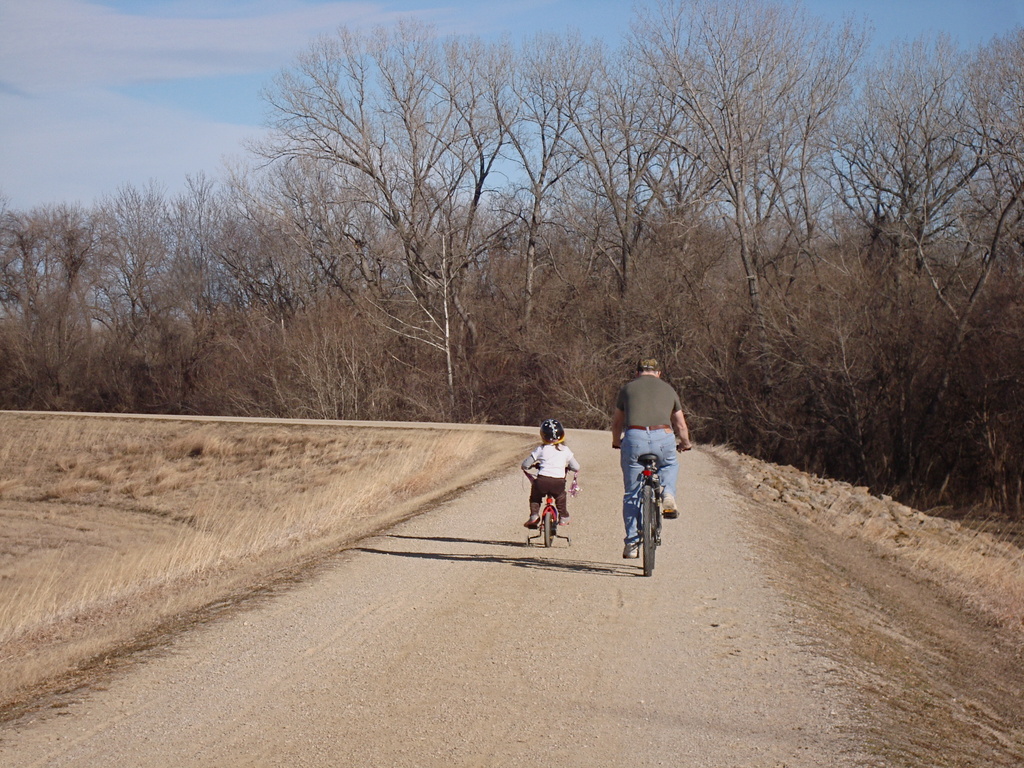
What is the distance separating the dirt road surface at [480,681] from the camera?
516 cm

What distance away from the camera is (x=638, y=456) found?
8719mm

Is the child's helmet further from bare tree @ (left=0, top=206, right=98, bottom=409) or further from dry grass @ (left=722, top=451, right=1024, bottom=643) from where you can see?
bare tree @ (left=0, top=206, right=98, bottom=409)

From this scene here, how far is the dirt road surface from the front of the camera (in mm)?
5160

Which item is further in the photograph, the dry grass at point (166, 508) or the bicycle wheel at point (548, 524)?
the bicycle wheel at point (548, 524)

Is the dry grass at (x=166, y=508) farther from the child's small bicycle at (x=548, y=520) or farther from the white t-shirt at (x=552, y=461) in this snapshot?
the white t-shirt at (x=552, y=461)

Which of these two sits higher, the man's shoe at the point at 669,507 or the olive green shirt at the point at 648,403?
the olive green shirt at the point at 648,403

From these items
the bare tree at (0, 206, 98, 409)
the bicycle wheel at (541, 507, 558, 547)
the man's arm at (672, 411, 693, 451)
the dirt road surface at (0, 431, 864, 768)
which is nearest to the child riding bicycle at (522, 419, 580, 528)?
the bicycle wheel at (541, 507, 558, 547)

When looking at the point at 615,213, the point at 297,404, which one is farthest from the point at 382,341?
the point at 615,213

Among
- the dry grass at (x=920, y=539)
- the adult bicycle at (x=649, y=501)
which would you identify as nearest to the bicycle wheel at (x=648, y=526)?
the adult bicycle at (x=649, y=501)

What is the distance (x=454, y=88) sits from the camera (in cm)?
4662

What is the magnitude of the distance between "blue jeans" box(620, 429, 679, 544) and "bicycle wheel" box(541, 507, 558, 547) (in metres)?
1.61

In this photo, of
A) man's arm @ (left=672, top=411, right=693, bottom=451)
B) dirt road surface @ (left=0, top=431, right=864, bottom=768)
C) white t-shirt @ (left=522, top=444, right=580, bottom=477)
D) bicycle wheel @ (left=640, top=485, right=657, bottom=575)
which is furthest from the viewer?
white t-shirt @ (left=522, top=444, right=580, bottom=477)

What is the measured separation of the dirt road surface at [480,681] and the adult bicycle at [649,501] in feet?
1.35

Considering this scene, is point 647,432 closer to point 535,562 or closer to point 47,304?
point 535,562
